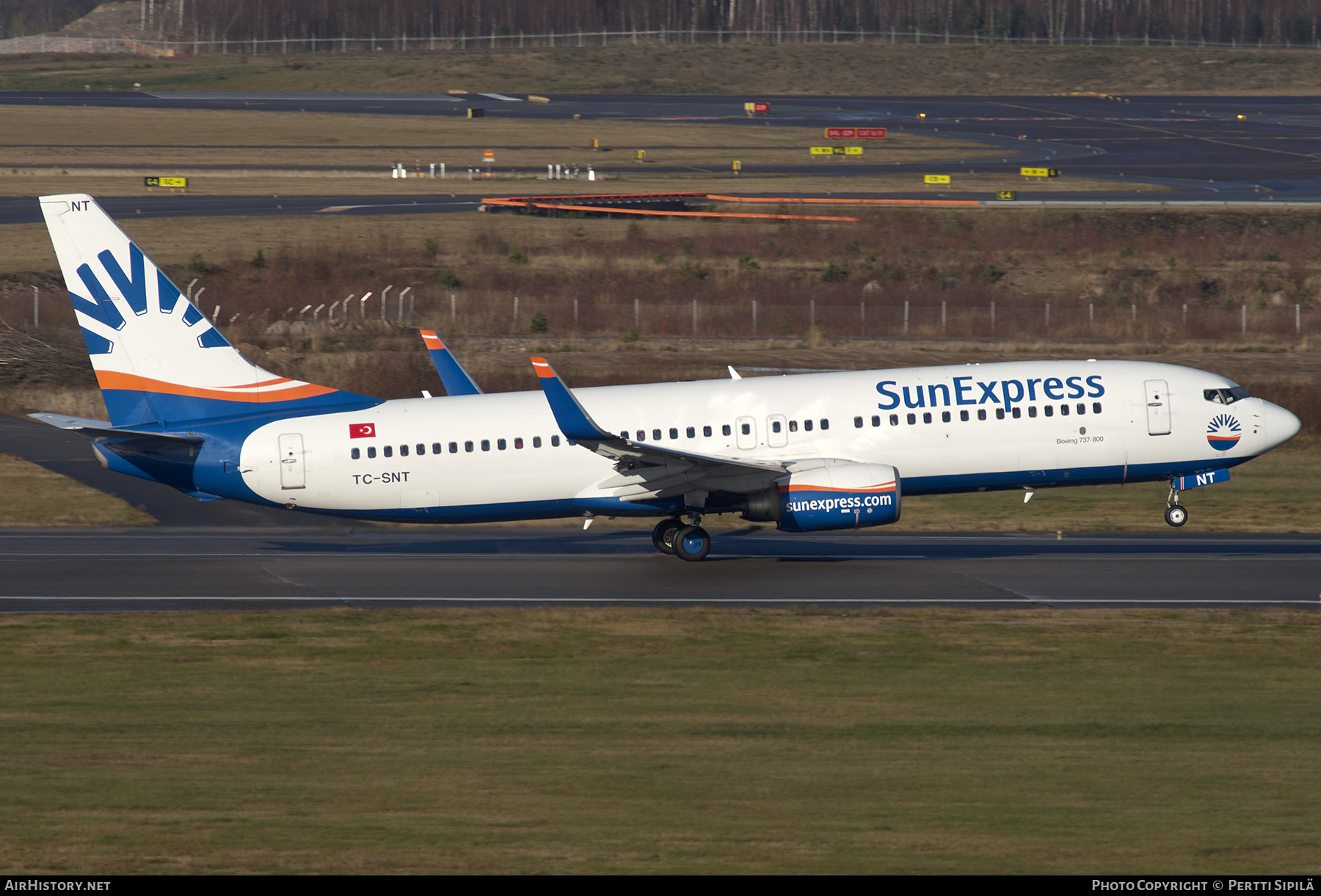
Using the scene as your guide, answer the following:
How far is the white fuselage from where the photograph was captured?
3566cm

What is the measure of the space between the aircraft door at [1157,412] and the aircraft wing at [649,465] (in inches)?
371

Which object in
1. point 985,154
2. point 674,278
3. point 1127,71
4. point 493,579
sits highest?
point 1127,71

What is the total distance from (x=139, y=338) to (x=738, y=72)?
155 metres

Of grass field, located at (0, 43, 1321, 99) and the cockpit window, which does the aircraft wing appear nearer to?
the cockpit window

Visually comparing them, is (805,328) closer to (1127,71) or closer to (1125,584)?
(1125,584)

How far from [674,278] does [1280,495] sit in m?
41.6

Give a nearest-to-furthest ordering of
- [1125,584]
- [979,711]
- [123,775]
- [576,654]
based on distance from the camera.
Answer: [123,775] < [979,711] < [576,654] < [1125,584]

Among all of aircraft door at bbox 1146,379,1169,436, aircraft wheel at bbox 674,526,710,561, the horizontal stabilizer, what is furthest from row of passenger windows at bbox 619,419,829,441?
the horizontal stabilizer

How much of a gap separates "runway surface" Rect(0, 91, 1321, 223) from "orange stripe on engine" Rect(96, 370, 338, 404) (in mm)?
57758

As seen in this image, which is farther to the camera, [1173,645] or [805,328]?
[805,328]

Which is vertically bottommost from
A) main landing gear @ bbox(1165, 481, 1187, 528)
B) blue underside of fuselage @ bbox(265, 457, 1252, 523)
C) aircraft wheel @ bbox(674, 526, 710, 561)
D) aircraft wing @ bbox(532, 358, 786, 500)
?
aircraft wheel @ bbox(674, 526, 710, 561)

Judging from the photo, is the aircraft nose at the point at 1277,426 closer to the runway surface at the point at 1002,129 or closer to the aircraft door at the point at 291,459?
the aircraft door at the point at 291,459

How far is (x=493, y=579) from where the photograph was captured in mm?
35031

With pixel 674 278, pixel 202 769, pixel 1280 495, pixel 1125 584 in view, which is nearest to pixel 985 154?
pixel 674 278
